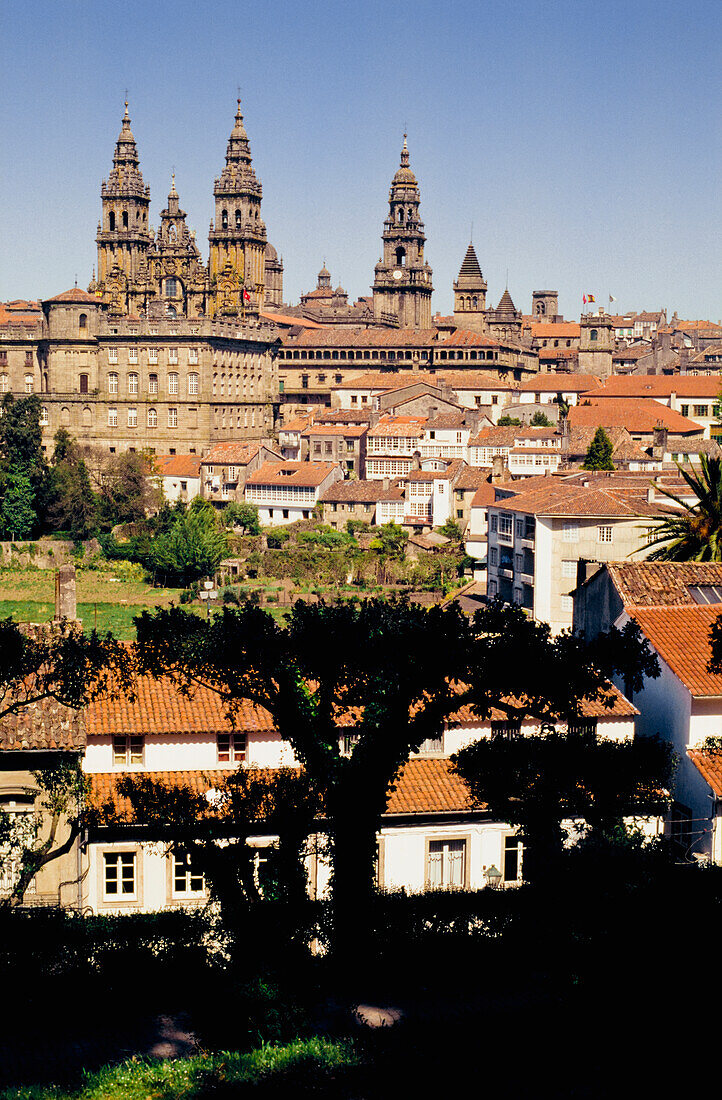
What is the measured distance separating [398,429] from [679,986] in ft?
248

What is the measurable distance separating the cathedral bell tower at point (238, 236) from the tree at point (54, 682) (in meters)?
92.3

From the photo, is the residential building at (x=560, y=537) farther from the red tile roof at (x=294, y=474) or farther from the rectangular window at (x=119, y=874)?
the red tile roof at (x=294, y=474)

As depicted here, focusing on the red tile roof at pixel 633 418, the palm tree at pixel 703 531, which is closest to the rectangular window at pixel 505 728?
the palm tree at pixel 703 531

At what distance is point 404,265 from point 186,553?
6952cm

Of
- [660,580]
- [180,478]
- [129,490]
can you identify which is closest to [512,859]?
[660,580]

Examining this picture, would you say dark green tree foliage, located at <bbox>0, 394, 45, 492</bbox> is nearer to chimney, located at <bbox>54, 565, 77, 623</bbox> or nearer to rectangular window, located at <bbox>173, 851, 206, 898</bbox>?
chimney, located at <bbox>54, 565, 77, 623</bbox>

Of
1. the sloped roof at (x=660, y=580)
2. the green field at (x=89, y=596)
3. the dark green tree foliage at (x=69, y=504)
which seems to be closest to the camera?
the sloped roof at (x=660, y=580)

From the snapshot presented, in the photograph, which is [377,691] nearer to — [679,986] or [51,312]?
[679,986]

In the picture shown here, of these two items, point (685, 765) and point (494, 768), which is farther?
point (685, 765)

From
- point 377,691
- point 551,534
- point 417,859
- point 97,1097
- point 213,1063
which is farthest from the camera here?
point 551,534

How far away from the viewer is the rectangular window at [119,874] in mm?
19422

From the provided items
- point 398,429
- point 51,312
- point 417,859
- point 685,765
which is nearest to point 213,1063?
point 417,859

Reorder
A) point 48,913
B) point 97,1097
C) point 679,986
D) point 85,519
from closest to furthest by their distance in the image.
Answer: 1. point 97,1097
2. point 679,986
3. point 48,913
4. point 85,519

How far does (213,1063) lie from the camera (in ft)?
40.6
